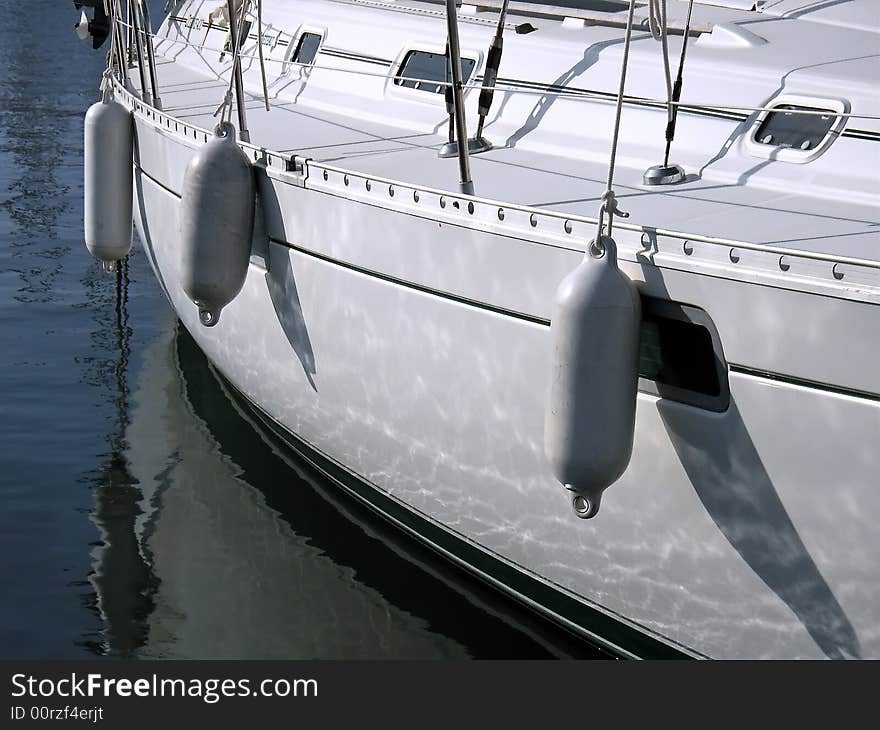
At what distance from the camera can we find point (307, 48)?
20.2 ft

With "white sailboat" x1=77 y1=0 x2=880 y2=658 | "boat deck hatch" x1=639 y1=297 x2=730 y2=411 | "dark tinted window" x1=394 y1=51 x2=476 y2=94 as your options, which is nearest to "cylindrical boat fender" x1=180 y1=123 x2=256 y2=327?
"white sailboat" x1=77 y1=0 x2=880 y2=658

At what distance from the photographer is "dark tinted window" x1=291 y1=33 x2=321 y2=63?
6.08m

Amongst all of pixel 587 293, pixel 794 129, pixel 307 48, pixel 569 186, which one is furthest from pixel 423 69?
pixel 587 293

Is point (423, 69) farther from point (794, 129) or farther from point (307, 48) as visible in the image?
point (794, 129)

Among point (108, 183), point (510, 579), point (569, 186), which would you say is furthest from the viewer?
point (108, 183)

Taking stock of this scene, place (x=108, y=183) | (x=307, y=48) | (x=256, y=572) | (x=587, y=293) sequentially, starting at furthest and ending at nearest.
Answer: (x=108, y=183), (x=307, y=48), (x=256, y=572), (x=587, y=293)

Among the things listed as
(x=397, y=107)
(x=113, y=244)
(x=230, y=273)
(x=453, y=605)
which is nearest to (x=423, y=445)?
(x=453, y=605)

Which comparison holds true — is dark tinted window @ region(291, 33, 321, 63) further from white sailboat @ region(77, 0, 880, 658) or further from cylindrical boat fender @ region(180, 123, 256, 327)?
cylindrical boat fender @ region(180, 123, 256, 327)

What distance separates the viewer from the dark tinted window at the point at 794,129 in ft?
12.9

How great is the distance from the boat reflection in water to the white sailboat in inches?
7.8

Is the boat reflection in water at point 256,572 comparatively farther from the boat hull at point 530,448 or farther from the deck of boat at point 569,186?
the deck of boat at point 569,186

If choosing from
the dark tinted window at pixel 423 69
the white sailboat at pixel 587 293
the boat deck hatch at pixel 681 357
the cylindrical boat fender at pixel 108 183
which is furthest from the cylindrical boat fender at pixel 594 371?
the cylindrical boat fender at pixel 108 183

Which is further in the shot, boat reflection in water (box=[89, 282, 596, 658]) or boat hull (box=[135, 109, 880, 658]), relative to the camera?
boat reflection in water (box=[89, 282, 596, 658])

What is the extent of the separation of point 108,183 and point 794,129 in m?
3.79
